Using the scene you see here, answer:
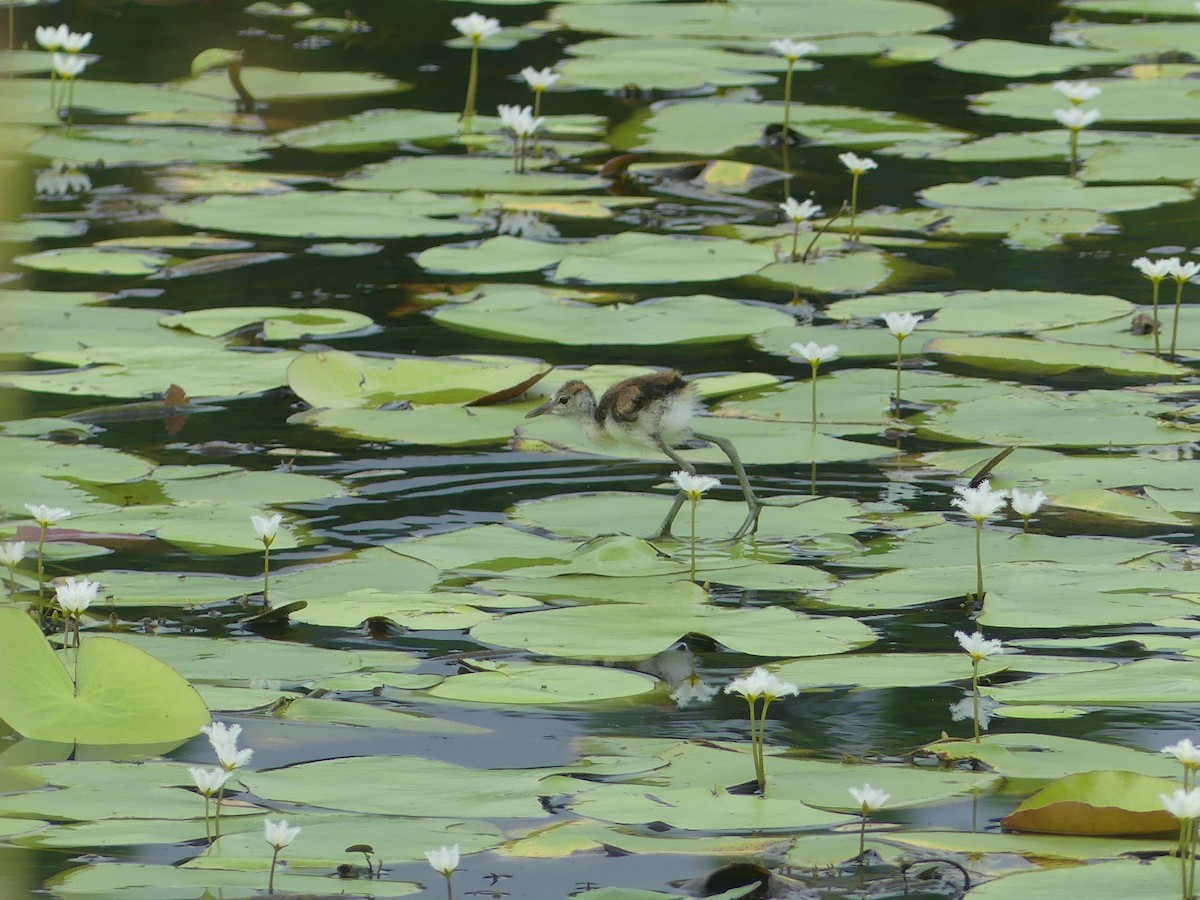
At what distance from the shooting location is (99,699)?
3947mm

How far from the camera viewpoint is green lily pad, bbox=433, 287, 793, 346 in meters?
7.28

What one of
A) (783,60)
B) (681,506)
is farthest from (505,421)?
(783,60)

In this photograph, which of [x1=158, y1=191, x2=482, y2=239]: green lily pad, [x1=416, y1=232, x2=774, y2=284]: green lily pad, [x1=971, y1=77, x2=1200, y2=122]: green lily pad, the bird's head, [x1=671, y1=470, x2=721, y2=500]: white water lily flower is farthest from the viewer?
[x1=971, y1=77, x2=1200, y2=122]: green lily pad

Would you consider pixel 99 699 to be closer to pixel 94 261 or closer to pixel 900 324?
pixel 900 324

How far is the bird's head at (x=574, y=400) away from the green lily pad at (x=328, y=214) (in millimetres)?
3254

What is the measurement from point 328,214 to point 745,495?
14.4 ft

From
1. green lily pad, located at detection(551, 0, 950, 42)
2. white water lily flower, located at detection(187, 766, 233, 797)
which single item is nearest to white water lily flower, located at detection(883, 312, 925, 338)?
white water lily flower, located at detection(187, 766, 233, 797)

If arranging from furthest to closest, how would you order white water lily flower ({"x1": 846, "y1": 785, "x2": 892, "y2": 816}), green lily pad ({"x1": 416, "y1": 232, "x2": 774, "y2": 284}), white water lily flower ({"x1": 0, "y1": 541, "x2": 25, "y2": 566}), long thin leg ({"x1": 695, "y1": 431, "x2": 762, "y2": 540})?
1. green lily pad ({"x1": 416, "y1": 232, "x2": 774, "y2": 284})
2. long thin leg ({"x1": 695, "y1": 431, "x2": 762, "y2": 540})
3. white water lily flower ({"x1": 0, "y1": 541, "x2": 25, "y2": 566})
4. white water lily flower ({"x1": 846, "y1": 785, "x2": 892, "y2": 816})

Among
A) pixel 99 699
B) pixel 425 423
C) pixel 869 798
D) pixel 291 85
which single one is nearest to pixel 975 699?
pixel 869 798

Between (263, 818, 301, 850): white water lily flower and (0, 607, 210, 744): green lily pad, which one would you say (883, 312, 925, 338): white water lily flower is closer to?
(0, 607, 210, 744): green lily pad

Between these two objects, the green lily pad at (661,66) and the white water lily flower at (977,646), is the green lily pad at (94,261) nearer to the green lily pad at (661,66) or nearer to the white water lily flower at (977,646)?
the green lily pad at (661,66)

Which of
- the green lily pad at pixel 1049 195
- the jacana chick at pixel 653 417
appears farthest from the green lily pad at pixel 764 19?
the jacana chick at pixel 653 417

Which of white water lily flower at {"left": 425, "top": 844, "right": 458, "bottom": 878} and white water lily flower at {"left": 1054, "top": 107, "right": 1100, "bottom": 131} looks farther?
white water lily flower at {"left": 1054, "top": 107, "right": 1100, "bottom": 131}

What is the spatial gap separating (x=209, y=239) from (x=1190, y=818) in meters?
6.81
